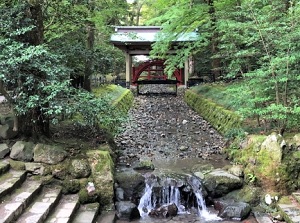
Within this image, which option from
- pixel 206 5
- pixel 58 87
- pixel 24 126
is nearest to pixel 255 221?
pixel 58 87

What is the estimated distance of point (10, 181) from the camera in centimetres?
501

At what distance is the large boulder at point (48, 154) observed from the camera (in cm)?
575

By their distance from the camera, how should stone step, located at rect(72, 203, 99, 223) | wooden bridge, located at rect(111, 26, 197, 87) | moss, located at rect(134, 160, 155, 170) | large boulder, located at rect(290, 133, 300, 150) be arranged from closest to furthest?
stone step, located at rect(72, 203, 99, 223) < large boulder, located at rect(290, 133, 300, 150) < moss, located at rect(134, 160, 155, 170) < wooden bridge, located at rect(111, 26, 197, 87)

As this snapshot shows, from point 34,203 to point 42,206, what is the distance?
0.18m

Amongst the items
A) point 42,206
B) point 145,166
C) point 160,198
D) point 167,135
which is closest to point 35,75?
point 42,206

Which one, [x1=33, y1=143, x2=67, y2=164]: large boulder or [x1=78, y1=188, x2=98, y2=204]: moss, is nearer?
[x1=78, y1=188, x2=98, y2=204]: moss

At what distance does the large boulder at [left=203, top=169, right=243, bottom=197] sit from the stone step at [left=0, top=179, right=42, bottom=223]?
325 centimetres

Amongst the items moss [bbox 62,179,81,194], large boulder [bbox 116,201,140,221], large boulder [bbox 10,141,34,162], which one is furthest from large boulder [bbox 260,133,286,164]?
large boulder [bbox 10,141,34,162]

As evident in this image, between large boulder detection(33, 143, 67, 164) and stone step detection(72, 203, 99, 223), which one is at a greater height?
large boulder detection(33, 143, 67, 164)

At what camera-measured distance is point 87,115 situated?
234 inches

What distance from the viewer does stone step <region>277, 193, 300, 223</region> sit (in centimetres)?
510

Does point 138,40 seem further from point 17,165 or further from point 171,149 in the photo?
point 17,165

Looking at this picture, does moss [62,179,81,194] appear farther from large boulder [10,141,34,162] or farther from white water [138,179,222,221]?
white water [138,179,222,221]

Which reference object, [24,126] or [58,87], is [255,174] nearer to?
[58,87]
